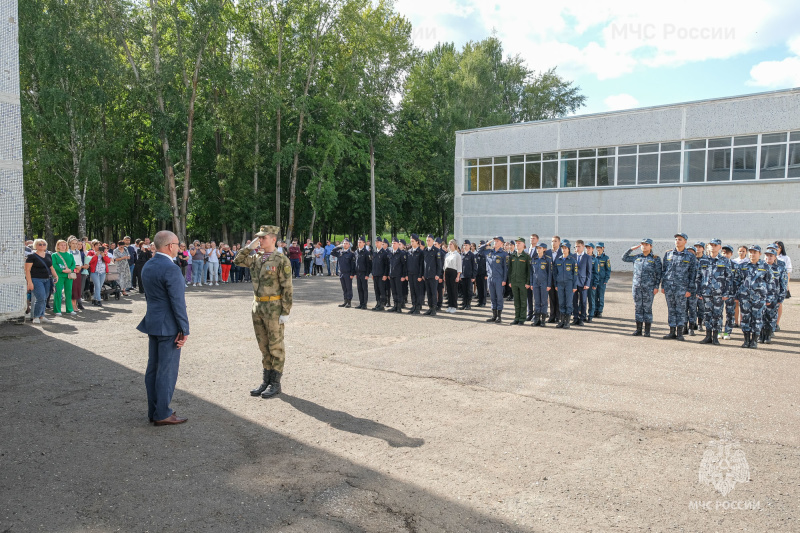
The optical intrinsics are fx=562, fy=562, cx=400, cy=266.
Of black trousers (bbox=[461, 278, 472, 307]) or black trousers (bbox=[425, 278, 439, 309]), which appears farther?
black trousers (bbox=[461, 278, 472, 307])

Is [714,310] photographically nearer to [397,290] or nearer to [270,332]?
[397,290]

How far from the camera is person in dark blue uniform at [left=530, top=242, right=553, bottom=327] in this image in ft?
40.3

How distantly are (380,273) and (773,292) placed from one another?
886 cm

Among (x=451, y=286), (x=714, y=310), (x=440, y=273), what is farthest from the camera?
(x=451, y=286)

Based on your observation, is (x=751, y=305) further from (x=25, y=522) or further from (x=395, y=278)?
(x=25, y=522)

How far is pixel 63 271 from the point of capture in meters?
13.2

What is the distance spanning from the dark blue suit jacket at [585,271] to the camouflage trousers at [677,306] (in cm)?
216

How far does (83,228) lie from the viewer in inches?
1119

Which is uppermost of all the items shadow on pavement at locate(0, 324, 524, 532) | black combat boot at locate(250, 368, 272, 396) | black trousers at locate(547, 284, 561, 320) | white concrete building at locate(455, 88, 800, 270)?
white concrete building at locate(455, 88, 800, 270)

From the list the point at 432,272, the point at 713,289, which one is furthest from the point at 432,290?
the point at 713,289

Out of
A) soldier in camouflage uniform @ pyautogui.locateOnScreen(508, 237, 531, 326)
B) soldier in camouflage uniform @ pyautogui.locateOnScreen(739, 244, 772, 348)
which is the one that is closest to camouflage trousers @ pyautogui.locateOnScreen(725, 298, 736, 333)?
soldier in camouflage uniform @ pyautogui.locateOnScreen(739, 244, 772, 348)

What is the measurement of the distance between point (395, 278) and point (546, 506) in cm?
→ 1096

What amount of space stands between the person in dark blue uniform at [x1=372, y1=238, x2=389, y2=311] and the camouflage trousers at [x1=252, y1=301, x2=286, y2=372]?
8.32 m

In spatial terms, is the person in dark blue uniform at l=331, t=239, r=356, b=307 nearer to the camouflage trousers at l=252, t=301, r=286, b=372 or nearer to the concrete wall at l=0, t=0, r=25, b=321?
the concrete wall at l=0, t=0, r=25, b=321
